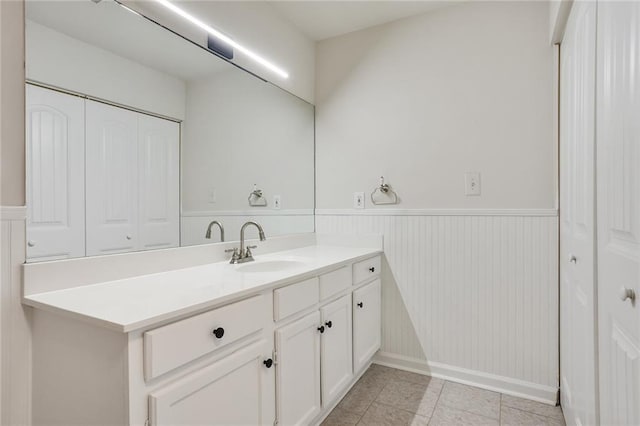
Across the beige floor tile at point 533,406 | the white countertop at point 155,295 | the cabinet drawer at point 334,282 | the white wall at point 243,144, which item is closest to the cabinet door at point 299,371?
the cabinet drawer at point 334,282

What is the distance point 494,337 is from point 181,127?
212cm

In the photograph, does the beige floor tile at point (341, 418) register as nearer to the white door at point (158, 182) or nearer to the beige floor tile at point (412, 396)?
the beige floor tile at point (412, 396)

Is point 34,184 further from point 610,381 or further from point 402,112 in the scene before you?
point 402,112

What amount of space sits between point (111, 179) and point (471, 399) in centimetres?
214

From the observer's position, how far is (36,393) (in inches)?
42.3

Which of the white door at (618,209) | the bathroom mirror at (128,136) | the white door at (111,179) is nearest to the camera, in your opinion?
the white door at (618,209)

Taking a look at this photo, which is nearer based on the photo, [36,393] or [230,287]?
[36,393]

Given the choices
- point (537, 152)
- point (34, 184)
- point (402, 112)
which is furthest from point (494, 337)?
point (34, 184)

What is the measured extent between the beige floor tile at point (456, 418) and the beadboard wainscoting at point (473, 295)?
34cm

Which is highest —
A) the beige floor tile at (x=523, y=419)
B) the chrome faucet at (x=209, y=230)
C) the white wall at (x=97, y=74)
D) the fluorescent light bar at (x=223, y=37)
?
the fluorescent light bar at (x=223, y=37)

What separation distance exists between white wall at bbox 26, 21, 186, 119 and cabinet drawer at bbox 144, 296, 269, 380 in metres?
0.93

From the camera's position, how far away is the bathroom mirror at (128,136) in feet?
3.73

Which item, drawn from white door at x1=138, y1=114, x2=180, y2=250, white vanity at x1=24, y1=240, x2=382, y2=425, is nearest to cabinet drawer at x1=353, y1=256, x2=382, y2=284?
white vanity at x1=24, y1=240, x2=382, y2=425

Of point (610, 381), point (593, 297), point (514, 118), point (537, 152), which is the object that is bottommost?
point (610, 381)
